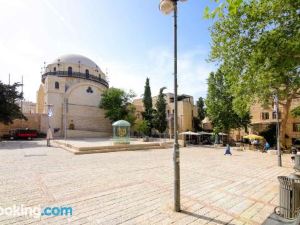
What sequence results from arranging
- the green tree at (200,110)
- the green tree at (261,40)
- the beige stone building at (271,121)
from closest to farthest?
the green tree at (261,40), the beige stone building at (271,121), the green tree at (200,110)

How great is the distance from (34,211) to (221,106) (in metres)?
31.7

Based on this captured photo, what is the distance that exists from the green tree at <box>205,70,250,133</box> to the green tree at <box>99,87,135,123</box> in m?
19.7

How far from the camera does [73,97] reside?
164ft

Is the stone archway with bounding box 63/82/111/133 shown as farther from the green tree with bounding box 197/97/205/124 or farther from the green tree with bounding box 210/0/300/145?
the green tree with bounding box 210/0/300/145

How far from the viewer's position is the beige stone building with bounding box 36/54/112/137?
47000 millimetres

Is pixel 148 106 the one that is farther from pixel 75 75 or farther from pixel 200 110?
pixel 75 75

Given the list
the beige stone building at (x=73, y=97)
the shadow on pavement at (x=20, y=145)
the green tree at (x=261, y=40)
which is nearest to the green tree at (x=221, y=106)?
the green tree at (x=261, y=40)

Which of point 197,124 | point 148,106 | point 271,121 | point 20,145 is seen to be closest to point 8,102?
point 20,145

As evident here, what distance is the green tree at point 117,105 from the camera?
46.4 meters

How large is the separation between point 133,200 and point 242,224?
10.1 ft

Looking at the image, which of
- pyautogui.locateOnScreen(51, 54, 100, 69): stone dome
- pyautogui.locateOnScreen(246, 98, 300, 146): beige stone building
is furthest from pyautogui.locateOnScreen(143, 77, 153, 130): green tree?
pyautogui.locateOnScreen(246, 98, 300, 146): beige stone building

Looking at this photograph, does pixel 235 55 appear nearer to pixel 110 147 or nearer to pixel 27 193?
pixel 27 193

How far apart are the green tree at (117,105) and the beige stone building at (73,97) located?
5955 millimetres

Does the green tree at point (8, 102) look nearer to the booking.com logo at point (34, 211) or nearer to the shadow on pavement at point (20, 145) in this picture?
the shadow on pavement at point (20, 145)
